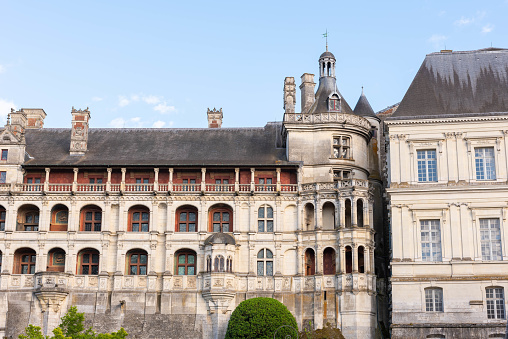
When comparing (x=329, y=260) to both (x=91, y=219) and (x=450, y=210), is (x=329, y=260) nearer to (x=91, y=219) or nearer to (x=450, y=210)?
(x=450, y=210)

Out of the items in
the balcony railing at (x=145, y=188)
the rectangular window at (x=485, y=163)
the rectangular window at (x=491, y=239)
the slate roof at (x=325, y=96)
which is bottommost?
the rectangular window at (x=491, y=239)

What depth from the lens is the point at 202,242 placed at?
5825 centimetres

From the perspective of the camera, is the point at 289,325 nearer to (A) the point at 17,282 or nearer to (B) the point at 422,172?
(B) the point at 422,172

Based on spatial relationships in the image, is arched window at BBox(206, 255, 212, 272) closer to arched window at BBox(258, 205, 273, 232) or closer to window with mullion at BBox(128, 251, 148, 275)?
arched window at BBox(258, 205, 273, 232)

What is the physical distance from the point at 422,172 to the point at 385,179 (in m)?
10.2

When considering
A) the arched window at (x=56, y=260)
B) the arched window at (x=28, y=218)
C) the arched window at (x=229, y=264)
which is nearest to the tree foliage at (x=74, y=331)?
the arched window at (x=56, y=260)

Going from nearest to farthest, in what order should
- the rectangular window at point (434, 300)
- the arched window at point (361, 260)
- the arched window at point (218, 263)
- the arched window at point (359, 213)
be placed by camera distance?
the rectangular window at point (434, 300) < the arched window at point (218, 263) < the arched window at point (361, 260) < the arched window at point (359, 213)

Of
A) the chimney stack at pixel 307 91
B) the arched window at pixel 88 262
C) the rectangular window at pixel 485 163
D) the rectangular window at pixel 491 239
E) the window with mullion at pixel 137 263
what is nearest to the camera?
the rectangular window at pixel 491 239

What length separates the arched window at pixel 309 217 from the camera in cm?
5888

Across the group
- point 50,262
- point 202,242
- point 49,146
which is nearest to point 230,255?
point 202,242

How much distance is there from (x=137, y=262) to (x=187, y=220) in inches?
195

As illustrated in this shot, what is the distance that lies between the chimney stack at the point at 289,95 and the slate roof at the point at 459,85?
9.79 m

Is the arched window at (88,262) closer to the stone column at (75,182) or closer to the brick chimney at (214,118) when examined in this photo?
the stone column at (75,182)

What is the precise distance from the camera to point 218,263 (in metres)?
56.6
